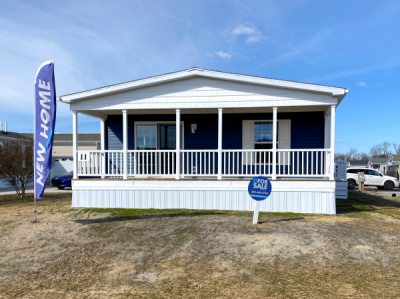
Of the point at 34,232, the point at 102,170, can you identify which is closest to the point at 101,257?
the point at 34,232

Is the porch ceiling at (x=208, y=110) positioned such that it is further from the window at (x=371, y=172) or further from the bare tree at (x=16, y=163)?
the window at (x=371, y=172)

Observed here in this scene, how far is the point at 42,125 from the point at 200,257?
463 cm

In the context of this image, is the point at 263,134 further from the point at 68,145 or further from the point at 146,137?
the point at 68,145

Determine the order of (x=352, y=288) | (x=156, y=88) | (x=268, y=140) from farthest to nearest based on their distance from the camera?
(x=268, y=140) → (x=156, y=88) → (x=352, y=288)

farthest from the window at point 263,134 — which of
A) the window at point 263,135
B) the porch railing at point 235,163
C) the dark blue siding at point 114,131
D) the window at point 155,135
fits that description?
the dark blue siding at point 114,131

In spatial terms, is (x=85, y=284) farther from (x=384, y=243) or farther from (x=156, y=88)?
(x=156, y=88)

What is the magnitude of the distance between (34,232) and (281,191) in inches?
237

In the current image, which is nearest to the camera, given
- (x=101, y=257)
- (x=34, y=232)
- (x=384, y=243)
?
(x=101, y=257)

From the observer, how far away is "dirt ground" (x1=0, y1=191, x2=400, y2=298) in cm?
337

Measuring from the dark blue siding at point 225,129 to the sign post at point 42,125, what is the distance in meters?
3.83

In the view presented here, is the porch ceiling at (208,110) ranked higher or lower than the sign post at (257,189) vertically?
higher

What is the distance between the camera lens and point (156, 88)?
8.15 m

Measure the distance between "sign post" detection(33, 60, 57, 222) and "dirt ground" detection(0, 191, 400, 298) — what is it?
1159mm

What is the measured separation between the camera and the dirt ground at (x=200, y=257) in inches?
133
